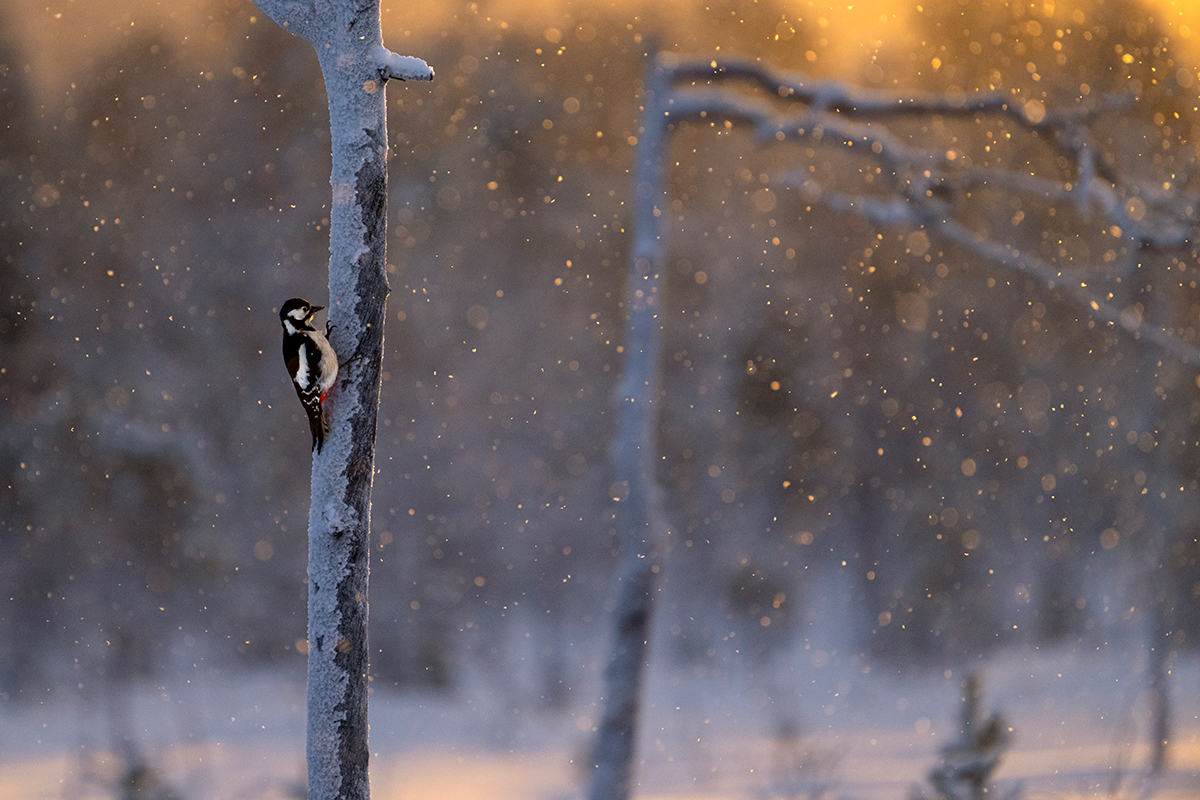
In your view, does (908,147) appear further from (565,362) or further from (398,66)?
(565,362)

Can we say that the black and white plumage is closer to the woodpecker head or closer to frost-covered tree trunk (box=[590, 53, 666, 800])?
the woodpecker head

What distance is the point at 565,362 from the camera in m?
7.44

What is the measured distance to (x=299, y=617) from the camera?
6.86m

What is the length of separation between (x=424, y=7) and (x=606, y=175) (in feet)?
6.89

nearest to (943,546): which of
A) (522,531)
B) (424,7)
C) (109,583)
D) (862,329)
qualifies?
(862,329)

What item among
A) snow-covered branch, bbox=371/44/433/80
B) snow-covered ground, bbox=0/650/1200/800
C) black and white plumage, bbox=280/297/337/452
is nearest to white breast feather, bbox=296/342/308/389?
black and white plumage, bbox=280/297/337/452

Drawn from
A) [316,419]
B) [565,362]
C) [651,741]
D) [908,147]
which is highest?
[565,362]

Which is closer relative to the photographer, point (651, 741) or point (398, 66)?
point (398, 66)

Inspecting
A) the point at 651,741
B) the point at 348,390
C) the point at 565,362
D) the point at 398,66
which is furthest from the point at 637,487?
the point at 565,362

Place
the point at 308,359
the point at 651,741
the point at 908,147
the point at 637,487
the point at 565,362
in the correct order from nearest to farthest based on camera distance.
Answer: the point at 308,359, the point at 637,487, the point at 908,147, the point at 651,741, the point at 565,362

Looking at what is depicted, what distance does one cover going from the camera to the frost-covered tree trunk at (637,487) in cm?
336

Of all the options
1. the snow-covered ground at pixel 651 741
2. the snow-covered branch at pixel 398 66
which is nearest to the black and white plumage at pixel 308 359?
the snow-covered branch at pixel 398 66

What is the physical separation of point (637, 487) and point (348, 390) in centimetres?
145

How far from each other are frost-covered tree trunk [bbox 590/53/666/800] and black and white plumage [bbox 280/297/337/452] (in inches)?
57.3
